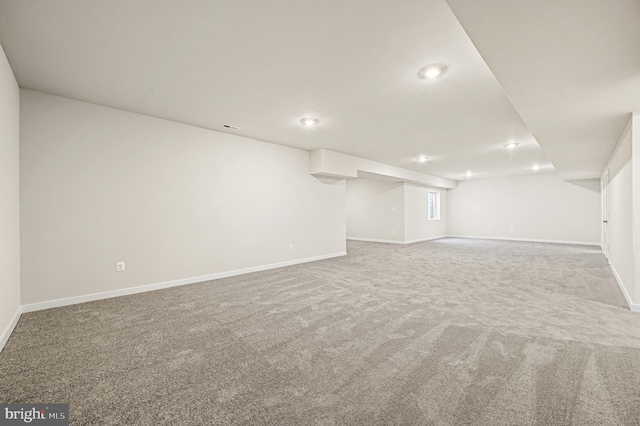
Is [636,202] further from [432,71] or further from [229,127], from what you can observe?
[229,127]

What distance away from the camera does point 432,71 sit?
8.92 ft

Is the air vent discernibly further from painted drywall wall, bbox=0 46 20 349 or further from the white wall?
the white wall

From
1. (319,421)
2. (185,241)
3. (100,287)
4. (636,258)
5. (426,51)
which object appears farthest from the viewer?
(185,241)

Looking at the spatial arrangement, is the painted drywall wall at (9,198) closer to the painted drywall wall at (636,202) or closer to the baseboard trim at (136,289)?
the baseboard trim at (136,289)

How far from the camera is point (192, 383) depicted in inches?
70.3

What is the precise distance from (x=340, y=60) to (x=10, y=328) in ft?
12.9

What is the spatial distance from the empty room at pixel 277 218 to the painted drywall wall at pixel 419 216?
368 cm

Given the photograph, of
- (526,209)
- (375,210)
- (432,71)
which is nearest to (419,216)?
(375,210)

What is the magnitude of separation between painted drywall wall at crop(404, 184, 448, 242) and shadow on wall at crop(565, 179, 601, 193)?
4.16 m

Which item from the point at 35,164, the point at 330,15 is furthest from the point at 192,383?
the point at 35,164

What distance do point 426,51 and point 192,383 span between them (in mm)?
3084

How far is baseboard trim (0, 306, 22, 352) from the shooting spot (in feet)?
7.59

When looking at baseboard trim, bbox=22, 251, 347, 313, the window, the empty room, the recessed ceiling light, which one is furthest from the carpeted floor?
the window

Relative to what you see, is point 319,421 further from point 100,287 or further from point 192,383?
point 100,287
